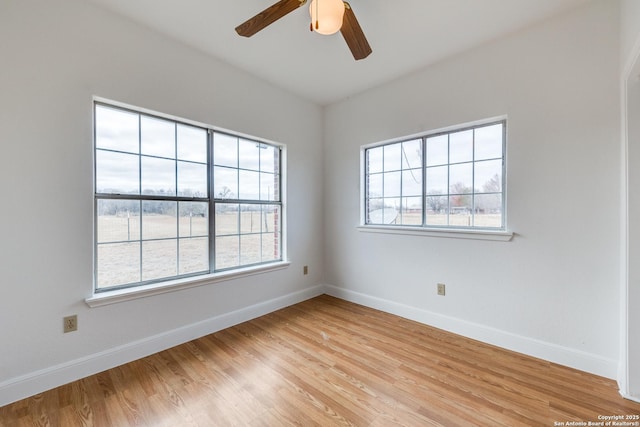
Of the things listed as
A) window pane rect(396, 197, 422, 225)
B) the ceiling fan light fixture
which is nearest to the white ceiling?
the ceiling fan light fixture

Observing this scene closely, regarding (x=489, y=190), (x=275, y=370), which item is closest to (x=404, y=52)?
(x=489, y=190)

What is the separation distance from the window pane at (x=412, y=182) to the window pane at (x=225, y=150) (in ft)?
6.15

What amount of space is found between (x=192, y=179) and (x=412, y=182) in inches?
89.5

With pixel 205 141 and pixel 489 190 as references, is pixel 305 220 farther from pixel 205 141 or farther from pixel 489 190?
pixel 489 190

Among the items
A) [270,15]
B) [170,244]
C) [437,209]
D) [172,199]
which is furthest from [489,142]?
[170,244]

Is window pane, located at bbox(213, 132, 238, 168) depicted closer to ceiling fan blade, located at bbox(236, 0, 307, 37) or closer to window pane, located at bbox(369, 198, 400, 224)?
ceiling fan blade, located at bbox(236, 0, 307, 37)

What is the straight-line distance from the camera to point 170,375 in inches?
74.6

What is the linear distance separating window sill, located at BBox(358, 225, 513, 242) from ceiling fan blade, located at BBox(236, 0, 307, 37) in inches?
86.2

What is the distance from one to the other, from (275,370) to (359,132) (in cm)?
268

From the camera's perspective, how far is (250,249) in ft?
9.75

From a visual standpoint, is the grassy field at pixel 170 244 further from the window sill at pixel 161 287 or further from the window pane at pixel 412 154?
the window pane at pixel 412 154

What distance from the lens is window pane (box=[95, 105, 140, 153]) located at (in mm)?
2023

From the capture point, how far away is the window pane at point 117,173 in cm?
202

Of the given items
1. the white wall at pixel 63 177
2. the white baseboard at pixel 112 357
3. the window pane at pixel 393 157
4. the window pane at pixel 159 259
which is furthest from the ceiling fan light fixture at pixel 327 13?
the white baseboard at pixel 112 357
